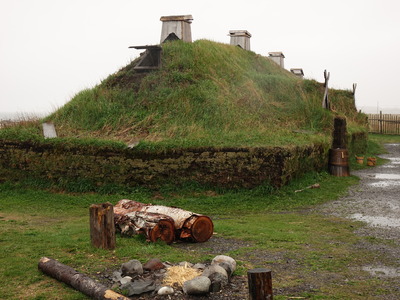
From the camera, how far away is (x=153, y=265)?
679 centimetres

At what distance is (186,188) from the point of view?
45.7 ft

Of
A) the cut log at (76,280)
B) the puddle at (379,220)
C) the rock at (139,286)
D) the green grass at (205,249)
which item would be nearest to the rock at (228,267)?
the green grass at (205,249)

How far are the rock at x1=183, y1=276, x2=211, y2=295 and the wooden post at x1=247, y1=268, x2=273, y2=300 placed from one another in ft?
3.40

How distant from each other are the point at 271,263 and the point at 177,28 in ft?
57.4

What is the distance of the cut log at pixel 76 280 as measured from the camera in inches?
226

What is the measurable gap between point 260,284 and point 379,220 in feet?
22.4

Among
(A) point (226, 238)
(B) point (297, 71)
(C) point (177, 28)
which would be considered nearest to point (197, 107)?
(C) point (177, 28)

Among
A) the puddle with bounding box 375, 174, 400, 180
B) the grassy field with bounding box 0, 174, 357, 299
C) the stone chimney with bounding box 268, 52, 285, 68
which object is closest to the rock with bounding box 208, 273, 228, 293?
the grassy field with bounding box 0, 174, 357, 299

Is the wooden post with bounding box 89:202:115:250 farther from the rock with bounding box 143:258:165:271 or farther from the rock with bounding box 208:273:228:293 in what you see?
the rock with bounding box 208:273:228:293

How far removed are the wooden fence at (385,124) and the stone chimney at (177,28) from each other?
67.2ft

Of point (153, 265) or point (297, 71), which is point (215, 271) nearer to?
point (153, 265)

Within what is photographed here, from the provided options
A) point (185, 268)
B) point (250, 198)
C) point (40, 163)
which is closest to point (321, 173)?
point (250, 198)

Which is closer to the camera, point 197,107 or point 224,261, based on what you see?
point 224,261

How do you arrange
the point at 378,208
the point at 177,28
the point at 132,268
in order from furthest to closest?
the point at 177,28, the point at 378,208, the point at 132,268
